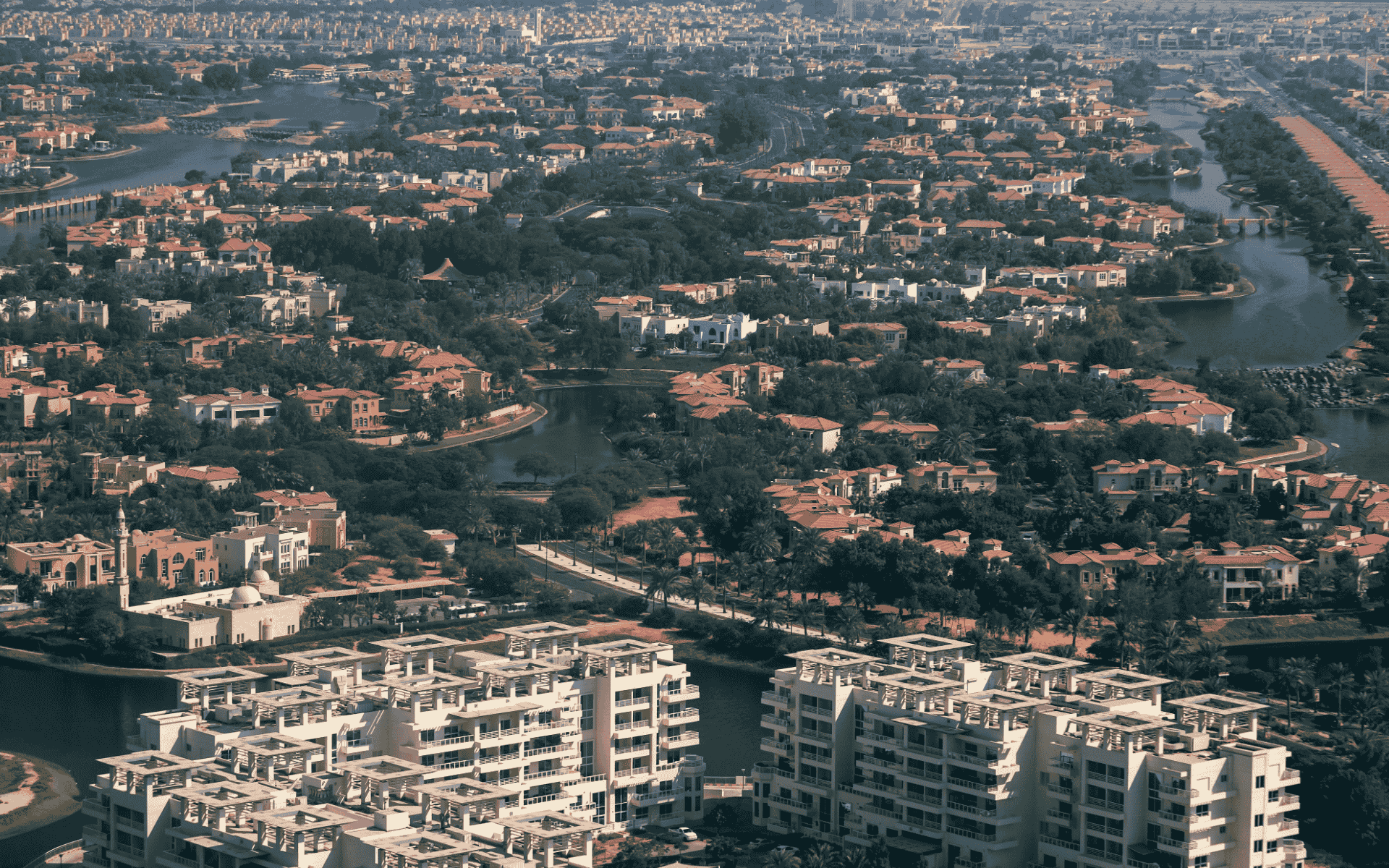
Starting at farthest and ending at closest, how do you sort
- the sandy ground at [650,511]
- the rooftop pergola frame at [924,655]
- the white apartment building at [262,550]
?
1. the sandy ground at [650,511]
2. the white apartment building at [262,550]
3. the rooftop pergola frame at [924,655]

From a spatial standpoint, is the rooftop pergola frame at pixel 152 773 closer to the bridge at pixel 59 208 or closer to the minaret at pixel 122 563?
the minaret at pixel 122 563

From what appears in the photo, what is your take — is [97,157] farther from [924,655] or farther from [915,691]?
[915,691]

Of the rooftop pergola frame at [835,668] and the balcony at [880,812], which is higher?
the rooftop pergola frame at [835,668]

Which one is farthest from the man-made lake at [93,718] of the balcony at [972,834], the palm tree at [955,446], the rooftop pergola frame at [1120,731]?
the palm tree at [955,446]

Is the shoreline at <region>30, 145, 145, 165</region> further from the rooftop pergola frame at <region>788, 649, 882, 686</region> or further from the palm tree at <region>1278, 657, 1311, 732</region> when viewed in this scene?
the rooftop pergola frame at <region>788, 649, 882, 686</region>

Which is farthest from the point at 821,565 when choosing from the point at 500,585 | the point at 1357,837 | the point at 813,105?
the point at 813,105

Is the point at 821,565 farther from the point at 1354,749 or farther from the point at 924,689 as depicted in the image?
the point at 924,689
